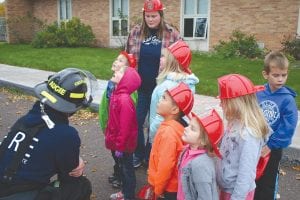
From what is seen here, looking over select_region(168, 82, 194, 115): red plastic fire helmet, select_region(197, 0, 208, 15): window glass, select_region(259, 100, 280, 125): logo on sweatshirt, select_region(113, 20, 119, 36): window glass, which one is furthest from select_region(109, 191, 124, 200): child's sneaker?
select_region(113, 20, 119, 36): window glass

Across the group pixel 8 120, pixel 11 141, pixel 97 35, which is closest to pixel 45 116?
pixel 11 141

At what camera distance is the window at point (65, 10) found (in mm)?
23031

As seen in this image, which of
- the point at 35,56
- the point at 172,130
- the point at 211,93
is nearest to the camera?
the point at 172,130

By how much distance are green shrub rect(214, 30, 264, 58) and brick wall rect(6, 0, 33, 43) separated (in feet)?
49.0

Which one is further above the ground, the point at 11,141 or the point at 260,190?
the point at 11,141

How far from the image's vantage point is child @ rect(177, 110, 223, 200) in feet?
8.23

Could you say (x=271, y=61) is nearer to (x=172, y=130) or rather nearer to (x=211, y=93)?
(x=172, y=130)

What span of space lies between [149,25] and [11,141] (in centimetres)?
222

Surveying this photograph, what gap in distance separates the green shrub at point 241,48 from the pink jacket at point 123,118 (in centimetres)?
Answer: 1105

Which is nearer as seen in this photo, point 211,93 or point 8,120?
point 8,120

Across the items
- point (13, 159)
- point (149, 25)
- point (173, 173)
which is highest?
point (149, 25)

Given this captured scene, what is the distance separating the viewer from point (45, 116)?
2.57 m

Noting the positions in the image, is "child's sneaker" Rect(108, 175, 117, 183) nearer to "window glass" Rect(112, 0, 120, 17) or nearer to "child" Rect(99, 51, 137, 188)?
"child" Rect(99, 51, 137, 188)

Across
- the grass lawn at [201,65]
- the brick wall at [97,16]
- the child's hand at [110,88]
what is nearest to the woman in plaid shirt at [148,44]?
the child's hand at [110,88]
